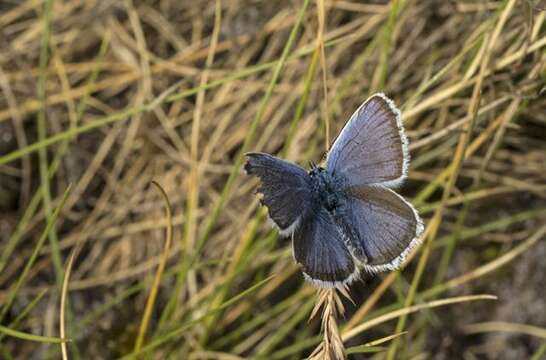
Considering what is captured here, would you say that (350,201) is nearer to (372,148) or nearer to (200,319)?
(372,148)

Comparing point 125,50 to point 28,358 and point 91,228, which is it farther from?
point 28,358

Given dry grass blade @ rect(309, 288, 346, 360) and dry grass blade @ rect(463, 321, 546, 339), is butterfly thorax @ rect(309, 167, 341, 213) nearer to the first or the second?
dry grass blade @ rect(309, 288, 346, 360)

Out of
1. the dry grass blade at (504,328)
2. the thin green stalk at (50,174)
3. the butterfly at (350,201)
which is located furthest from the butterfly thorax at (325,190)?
the dry grass blade at (504,328)

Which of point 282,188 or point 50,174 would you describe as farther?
point 50,174

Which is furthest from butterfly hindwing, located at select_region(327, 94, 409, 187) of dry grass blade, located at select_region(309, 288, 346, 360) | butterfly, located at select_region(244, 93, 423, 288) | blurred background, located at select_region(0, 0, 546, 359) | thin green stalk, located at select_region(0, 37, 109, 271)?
thin green stalk, located at select_region(0, 37, 109, 271)

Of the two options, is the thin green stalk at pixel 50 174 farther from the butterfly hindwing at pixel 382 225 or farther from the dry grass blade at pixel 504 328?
the dry grass blade at pixel 504 328

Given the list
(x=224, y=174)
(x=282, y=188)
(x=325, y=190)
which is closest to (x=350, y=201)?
(x=325, y=190)

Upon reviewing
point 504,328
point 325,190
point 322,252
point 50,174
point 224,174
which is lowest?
point 504,328

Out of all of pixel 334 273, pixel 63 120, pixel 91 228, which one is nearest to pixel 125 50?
pixel 63 120
